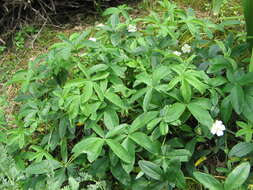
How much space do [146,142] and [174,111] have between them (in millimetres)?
175

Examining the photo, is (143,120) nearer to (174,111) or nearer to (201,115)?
(174,111)

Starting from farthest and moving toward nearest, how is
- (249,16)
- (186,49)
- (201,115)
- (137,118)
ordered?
(186,49), (249,16), (137,118), (201,115)

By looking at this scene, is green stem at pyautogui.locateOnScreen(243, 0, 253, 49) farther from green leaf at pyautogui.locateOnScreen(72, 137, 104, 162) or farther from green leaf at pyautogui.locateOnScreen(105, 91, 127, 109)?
green leaf at pyautogui.locateOnScreen(72, 137, 104, 162)

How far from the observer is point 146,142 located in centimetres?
158

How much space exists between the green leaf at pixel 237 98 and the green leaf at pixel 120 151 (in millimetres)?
483

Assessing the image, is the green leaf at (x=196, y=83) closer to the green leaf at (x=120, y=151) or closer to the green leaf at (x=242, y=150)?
the green leaf at (x=242, y=150)

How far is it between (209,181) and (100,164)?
483mm

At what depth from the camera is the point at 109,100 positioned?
1719 millimetres

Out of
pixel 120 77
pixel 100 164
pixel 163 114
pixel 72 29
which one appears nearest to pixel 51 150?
pixel 100 164

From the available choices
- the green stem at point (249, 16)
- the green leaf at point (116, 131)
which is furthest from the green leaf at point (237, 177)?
the green stem at point (249, 16)

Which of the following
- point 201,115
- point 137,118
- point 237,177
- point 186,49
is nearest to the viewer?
point 237,177

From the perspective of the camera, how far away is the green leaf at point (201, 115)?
1.54 metres

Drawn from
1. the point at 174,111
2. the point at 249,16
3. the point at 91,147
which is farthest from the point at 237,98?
the point at 91,147

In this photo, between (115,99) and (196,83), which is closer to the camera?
(196,83)
